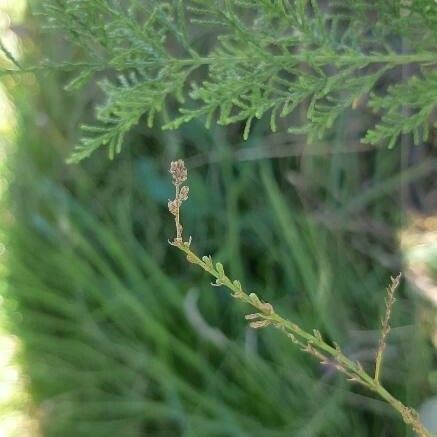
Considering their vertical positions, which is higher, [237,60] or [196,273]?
[237,60]

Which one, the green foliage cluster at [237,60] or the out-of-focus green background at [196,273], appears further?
the out-of-focus green background at [196,273]

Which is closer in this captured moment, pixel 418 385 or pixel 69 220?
pixel 418 385

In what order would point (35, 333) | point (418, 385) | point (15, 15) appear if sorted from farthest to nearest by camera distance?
point (15, 15)
point (35, 333)
point (418, 385)

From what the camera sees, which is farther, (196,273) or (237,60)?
(196,273)

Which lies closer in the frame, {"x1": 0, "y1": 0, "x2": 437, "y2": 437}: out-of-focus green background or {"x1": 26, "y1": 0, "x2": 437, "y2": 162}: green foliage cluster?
{"x1": 26, "y1": 0, "x2": 437, "y2": 162}: green foliage cluster

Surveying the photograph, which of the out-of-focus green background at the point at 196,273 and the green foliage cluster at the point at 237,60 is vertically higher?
the green foliage cluster at the point at 237,60

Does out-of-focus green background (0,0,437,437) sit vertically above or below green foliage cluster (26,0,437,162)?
below

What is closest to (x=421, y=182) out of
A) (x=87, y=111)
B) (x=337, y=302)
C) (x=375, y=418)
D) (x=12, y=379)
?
(x=337, y=302)

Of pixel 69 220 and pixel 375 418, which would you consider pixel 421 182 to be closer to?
pixel 375 418
